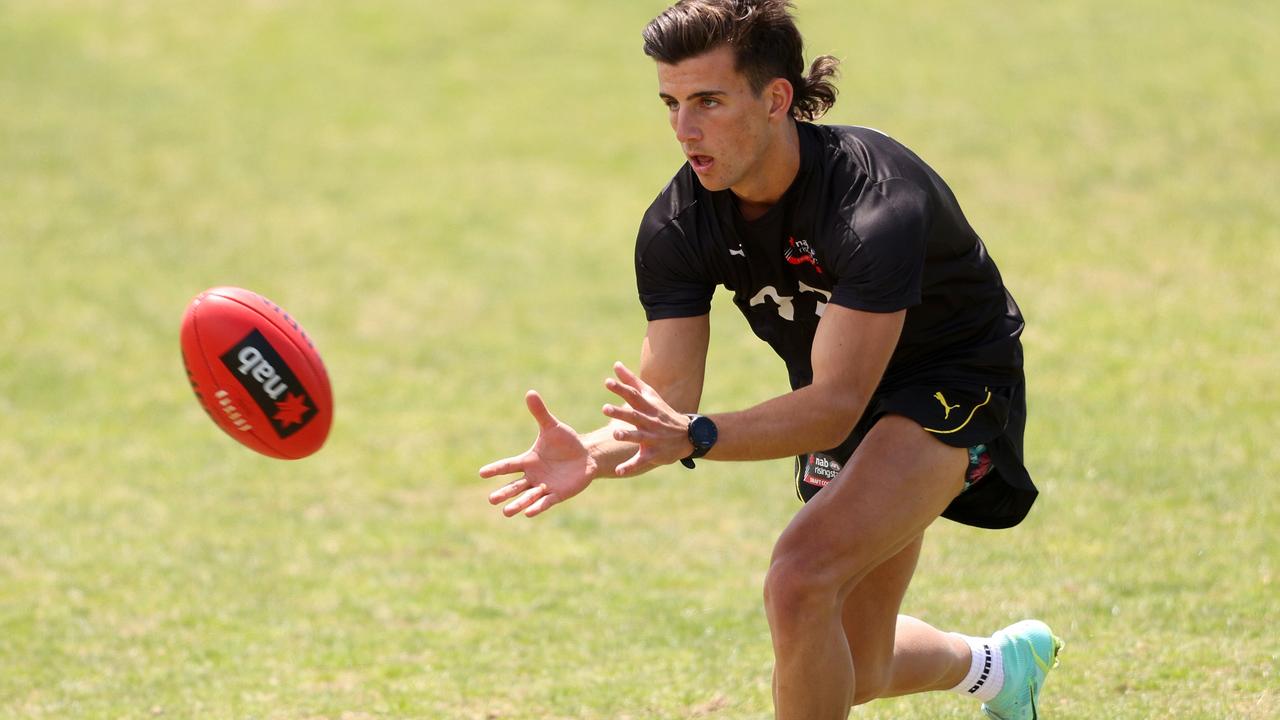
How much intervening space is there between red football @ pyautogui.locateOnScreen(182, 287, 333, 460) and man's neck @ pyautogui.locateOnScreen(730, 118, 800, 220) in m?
2.22

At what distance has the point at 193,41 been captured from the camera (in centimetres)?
1858

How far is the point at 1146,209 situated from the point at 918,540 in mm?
10323

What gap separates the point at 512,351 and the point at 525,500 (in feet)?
27.0

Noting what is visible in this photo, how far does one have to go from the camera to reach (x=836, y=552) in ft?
13.3

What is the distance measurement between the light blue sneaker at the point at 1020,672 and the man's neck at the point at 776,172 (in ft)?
5.94

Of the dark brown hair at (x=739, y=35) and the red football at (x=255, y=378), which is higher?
the dark brown hair at (x=739, y=35)

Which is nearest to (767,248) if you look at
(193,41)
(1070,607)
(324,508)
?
(1070,607)

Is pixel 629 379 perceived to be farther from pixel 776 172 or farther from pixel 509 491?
pixel 776 172

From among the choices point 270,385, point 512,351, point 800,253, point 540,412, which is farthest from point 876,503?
point 512,351

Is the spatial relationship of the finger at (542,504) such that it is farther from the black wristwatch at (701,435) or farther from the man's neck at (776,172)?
the man's neck at (776,172)

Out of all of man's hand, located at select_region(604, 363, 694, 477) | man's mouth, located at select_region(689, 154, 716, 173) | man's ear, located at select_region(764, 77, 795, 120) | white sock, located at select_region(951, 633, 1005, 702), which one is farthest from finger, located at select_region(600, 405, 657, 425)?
white sock, located at select_region(951, 633, 1005, 702)

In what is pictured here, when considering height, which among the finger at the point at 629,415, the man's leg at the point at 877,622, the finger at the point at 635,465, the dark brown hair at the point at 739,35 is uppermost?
the dark brown hair at the point at 739,35

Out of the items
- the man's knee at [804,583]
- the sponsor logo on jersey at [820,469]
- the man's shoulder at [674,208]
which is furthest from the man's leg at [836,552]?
the man's shoulder at [674,208]

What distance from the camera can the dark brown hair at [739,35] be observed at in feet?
13.5
